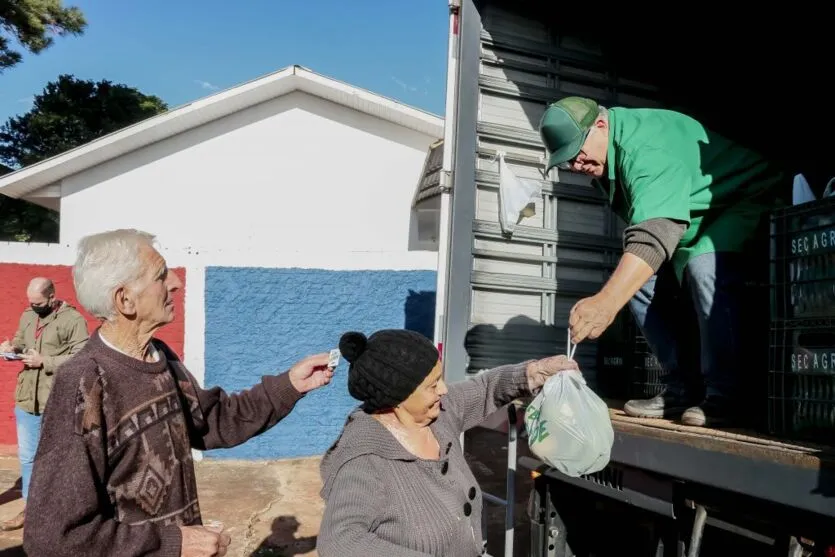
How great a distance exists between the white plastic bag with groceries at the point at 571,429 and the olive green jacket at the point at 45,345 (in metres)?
3.96

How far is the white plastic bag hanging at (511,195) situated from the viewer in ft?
11.7

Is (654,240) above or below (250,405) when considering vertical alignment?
above

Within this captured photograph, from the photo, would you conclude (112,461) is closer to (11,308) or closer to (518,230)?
(518,230)

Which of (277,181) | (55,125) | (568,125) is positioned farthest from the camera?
(55,125)

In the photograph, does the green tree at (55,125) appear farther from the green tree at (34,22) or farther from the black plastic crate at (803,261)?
the black plastic crate at (803,261)

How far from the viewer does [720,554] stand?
77.6 inches

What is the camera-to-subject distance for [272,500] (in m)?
5.73

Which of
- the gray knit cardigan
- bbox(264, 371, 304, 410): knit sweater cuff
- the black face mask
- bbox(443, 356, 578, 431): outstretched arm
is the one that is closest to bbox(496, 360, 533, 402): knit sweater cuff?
bbox(443, 356, 578, 431): outstretched arm

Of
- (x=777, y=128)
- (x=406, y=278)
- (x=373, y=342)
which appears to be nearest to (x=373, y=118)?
(x=406, y=278)

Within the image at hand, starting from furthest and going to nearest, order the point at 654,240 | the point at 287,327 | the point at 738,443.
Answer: the point at 287,327
the point at 654,240
the point at 738,443

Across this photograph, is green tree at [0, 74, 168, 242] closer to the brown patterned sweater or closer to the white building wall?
the white building wall

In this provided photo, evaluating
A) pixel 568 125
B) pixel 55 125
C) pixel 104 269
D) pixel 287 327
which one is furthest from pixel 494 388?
pixel 55 125

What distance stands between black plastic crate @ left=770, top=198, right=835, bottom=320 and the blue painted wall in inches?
210

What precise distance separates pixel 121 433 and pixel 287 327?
18.0ft
